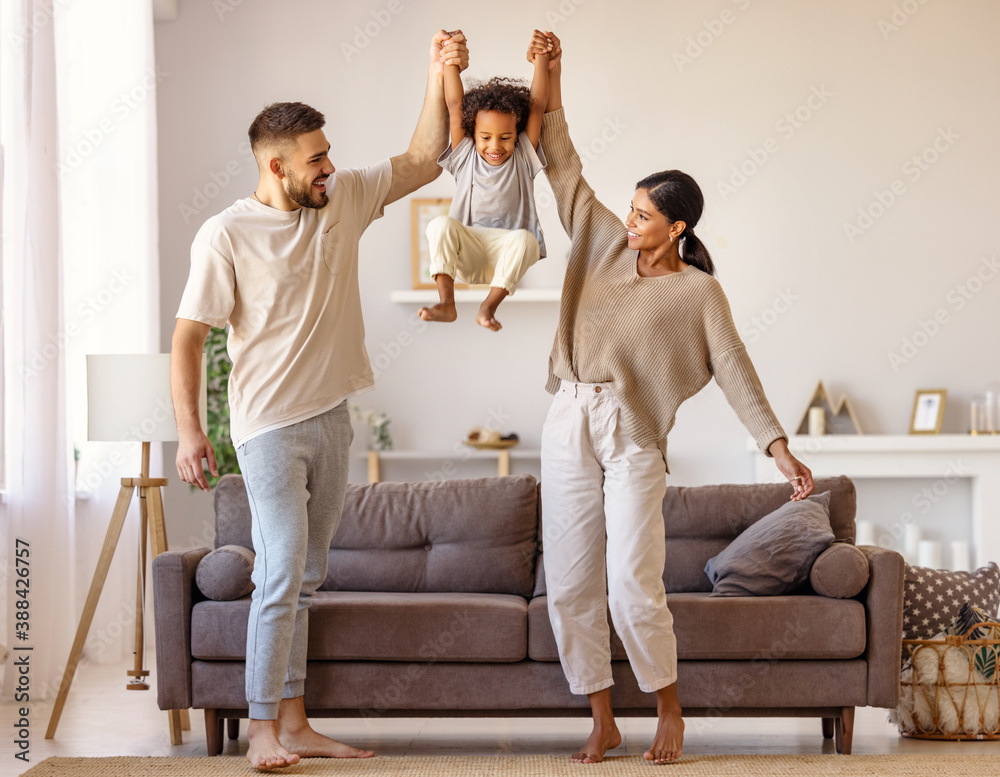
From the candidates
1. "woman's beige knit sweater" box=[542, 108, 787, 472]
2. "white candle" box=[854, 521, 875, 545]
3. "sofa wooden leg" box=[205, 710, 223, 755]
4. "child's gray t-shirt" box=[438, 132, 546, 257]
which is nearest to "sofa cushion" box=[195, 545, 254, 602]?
"sofa wooden leg" box=[205, 710, 223, 755]

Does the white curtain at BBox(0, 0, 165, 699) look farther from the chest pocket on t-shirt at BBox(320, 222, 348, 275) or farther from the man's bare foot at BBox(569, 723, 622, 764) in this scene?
the man's bare foot at BBox(569, 723, 622, 764)

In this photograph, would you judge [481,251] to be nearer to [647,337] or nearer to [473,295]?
[647,337]

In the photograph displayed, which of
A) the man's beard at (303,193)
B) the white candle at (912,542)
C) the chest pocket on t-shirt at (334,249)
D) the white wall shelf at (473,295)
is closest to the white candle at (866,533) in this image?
the white candle at (912,542)

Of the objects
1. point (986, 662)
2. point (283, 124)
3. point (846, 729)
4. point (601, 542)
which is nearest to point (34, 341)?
point (283, 124)

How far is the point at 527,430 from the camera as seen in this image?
17.6 feet

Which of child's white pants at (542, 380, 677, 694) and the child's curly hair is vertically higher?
the child's curly hair

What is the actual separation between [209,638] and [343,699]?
0.41 meters

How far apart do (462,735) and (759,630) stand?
3.21ft

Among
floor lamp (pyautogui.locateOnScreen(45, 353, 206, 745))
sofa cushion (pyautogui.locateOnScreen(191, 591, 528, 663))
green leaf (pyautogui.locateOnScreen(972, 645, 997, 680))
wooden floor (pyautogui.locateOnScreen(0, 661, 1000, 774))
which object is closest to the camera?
sofa cushion (pyautogui.locateOnScreen(191, 591, 528, 663))

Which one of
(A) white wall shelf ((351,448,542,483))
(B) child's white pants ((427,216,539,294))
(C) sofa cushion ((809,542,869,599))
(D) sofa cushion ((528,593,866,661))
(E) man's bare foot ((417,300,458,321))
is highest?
(B) child's white pants ((427,216,539,294))

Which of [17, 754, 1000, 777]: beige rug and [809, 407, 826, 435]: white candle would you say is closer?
[17, 754, 1000, 777]: beige rug

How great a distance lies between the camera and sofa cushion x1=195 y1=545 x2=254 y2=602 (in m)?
2.84

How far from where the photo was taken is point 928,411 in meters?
5.26

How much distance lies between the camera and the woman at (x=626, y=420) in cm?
252
